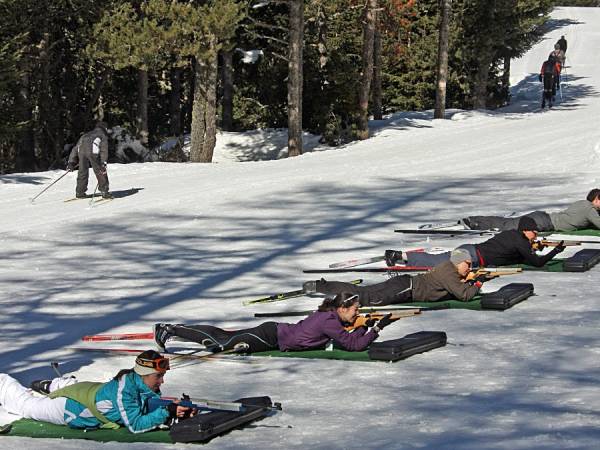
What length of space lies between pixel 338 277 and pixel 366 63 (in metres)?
20.4

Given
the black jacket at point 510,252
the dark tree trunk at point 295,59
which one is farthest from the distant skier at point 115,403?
the dark tree trunk at point 295,59

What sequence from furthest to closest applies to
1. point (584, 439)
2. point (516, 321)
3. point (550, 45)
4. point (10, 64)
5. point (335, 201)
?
point (550, 45)
point (10, 64)
point (335, 201)
point (516, 321)
point (584, 439)

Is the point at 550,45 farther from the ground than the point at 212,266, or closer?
farther from the ground

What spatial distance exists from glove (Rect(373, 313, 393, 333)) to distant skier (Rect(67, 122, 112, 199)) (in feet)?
39.6

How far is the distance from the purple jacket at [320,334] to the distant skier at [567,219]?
7.12 meters

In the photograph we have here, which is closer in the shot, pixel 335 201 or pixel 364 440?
pixel 364 440

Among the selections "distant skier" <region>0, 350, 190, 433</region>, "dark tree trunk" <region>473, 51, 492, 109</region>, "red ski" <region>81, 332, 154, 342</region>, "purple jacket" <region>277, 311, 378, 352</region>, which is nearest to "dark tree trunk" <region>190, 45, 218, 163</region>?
"dark tree trunk" <region>473, 51, 492, 109</region>

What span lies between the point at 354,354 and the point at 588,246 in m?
7.13

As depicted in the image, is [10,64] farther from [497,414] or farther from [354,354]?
[497,414]

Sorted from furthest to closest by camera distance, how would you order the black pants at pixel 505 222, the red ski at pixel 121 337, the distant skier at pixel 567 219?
the black pants at pixel 505 222 → the distant skier at pixel 567 219 → the red ski at pixel 121 337

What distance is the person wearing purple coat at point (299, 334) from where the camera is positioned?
10.8 metres

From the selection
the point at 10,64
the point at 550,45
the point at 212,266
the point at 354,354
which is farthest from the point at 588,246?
the point at 550,45

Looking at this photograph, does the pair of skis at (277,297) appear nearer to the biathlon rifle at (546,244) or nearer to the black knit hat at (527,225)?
the black knit hat at (527,225)

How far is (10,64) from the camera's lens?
27438mm
